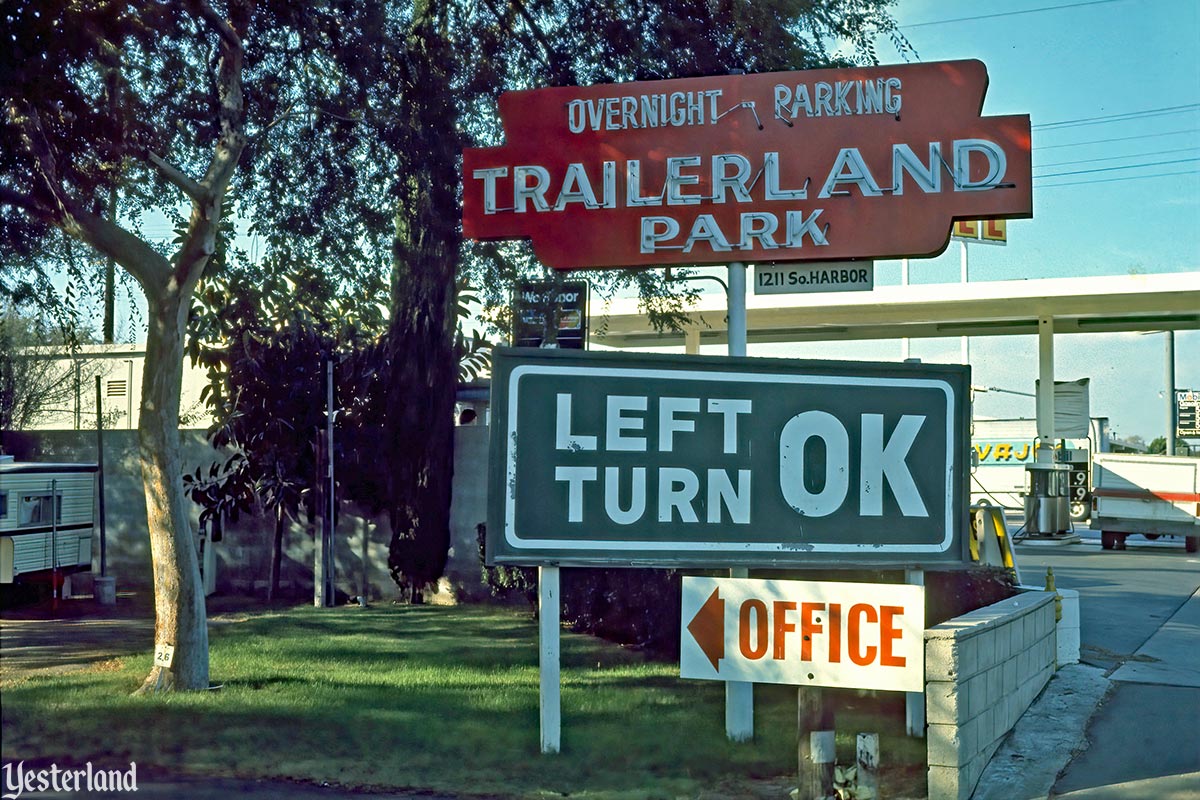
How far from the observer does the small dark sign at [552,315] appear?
13617 mm

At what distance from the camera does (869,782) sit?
6.55 metres

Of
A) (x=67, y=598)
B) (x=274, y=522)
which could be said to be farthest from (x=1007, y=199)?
(x=67, y=598)

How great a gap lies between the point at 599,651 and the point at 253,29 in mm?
6944

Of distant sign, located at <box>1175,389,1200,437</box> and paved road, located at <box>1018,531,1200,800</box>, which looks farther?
distant sign, located at <box>1175,389,1200,437</box>

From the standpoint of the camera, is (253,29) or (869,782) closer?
(869,782)

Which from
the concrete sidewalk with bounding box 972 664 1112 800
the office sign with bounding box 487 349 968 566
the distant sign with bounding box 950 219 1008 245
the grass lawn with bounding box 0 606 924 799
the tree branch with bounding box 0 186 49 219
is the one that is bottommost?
the concrete sidewalk with bounding box 972 664 1112 800

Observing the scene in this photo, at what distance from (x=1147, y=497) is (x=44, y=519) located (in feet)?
75.5

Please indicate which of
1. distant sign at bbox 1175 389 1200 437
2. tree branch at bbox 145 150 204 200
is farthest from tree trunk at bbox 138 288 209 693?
distant sign at bbox 1175 389 1200 437

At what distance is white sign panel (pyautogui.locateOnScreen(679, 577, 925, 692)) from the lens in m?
6.97

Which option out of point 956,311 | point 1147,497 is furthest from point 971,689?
point 956,311

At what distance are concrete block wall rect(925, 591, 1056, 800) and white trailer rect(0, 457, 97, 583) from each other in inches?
456

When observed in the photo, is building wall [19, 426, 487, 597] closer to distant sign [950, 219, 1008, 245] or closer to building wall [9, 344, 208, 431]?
building wall [9, 344, 208, 431]

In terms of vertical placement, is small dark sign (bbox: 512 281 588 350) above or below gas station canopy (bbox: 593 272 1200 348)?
below

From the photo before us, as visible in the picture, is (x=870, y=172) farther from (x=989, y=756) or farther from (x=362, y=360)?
(x=362, y=360)
